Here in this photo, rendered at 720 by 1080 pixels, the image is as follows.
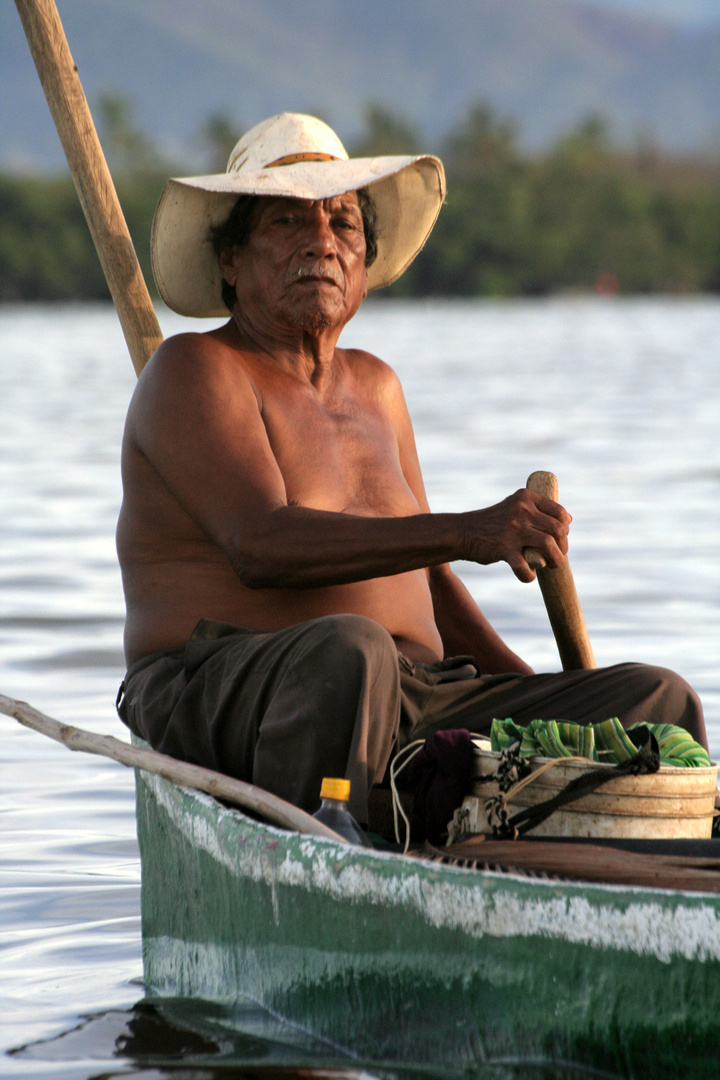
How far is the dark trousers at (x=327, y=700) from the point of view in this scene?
9.87 ft

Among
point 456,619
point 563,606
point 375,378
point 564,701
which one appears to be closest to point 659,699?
point 564,701

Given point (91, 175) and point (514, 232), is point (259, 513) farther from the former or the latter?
point (514, 232)

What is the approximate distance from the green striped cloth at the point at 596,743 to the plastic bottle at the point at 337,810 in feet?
1.08

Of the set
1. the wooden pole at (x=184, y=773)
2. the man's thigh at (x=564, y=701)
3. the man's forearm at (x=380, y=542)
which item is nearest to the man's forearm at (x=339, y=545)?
the man's forearm at (x=380, y=542)

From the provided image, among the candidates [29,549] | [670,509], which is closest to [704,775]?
[29,549]

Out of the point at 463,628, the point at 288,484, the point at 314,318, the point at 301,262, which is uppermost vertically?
the point at 301,262

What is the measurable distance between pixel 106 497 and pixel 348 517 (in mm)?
9372

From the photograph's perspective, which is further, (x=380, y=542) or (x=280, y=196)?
(x=280, y=196)

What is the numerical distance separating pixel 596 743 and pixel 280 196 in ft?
4.42

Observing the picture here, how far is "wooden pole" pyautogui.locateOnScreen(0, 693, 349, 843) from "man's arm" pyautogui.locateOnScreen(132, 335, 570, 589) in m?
0.42

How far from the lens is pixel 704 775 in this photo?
301 centimetres

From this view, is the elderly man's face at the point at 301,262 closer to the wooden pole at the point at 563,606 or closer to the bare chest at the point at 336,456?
the bare chest at the point at 336,456

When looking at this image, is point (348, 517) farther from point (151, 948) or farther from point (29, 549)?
point (29, 549)

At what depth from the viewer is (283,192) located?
11.7ft
